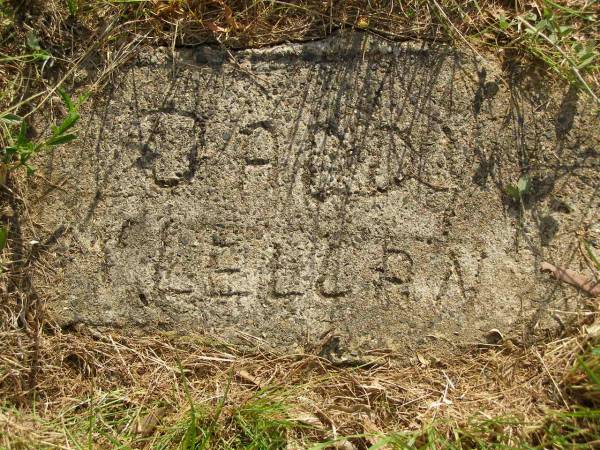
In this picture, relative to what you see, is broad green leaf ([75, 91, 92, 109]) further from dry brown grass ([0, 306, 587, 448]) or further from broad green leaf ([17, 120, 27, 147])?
dry brown grass ([0, 306, 587, 448])

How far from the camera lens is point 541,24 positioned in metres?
2.26

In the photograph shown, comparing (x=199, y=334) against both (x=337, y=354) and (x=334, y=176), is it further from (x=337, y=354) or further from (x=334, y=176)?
(x=334, y=176)

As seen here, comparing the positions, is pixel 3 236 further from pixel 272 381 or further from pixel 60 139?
pixel 272 381

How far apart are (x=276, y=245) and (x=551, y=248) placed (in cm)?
97

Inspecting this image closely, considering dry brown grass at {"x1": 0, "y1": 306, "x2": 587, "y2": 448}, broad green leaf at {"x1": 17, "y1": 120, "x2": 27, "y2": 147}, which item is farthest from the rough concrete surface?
broad green leaf at {"x1": 17, "y1": 120, "x2": 27, "y2": 147}

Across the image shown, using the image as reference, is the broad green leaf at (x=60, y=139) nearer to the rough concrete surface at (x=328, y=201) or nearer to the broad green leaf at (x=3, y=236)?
the rough concrete surface at (x=328, y=201)

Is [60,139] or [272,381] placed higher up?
[60,139]

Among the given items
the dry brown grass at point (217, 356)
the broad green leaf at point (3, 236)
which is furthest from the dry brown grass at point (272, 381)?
the broad green leaf at point (3, 236)

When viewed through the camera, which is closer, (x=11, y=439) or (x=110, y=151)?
(x=11, y=439)

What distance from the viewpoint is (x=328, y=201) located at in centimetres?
227

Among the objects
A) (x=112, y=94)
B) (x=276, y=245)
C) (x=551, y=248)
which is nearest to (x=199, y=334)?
(x=276, y=245)

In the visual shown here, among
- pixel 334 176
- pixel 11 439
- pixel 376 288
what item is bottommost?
pixel 11 439

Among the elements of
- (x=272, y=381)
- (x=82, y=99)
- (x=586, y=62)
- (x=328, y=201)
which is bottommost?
(x=272, y=381)

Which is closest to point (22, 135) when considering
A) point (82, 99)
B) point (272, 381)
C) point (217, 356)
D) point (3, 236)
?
point (82, 99)
